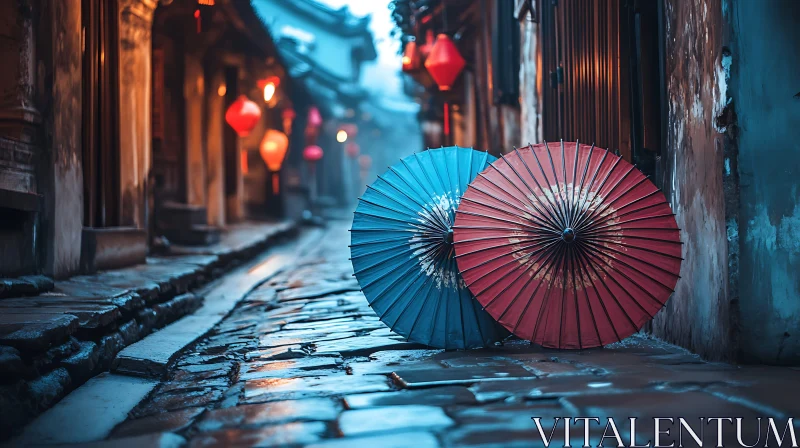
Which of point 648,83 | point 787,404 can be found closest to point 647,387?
point 787,404

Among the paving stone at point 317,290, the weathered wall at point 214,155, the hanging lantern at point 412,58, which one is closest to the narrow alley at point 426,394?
the paving stone at point 317,290

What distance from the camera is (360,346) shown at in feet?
20.2

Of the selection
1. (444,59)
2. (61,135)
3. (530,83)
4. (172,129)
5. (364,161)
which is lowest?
(61,135)

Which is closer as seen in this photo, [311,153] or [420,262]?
[420,262]

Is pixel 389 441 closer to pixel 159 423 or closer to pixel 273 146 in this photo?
pixel 159 423

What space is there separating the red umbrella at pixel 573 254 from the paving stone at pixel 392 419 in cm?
132

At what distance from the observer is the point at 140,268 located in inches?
384

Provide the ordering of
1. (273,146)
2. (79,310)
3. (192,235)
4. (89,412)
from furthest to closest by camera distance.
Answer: (273,146) → (192,235) → (79,310) → (89,412)

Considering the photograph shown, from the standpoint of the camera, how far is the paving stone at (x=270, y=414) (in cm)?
391

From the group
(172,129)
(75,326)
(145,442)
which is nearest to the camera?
(145,442)

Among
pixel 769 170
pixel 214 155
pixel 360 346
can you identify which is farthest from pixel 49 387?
pixel 214 155

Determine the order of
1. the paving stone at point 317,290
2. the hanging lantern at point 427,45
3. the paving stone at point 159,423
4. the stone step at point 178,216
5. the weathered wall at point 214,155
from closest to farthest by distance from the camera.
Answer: the paving stone at point 159,423 → the paving stone at point 317,290 → the stone step at point 178,216 → the hanging lantern at point 427,45 → the weathered wall at point 214,155

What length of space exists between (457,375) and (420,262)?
1113 millimetres

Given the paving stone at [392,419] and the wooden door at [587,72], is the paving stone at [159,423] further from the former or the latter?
the wooden door at [587,72]
